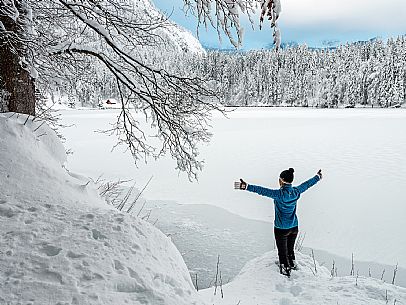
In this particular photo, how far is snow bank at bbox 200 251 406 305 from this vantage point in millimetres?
4512

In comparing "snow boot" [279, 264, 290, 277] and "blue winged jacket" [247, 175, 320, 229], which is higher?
"blue winged jacket" [247, 175, 320, 229]

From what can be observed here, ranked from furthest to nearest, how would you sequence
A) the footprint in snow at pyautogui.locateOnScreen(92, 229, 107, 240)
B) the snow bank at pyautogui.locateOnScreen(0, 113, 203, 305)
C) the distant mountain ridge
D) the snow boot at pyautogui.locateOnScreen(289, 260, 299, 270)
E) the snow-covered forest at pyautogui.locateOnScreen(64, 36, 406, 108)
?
1. the snow-covered forest at pyautogui.locateOnScreen(64, 36, 406, 108)
2. the snow boot at pyautogui.locateOnScreen(289, 260, 299, 270)
3. the distant mountain ridge
4. the footprint in snow at pyautogui.locateOnScreen(92, 229, 107, 240)
5. the snow bank at pyautogui.locateOnScreen(0, 113, 203, 305)

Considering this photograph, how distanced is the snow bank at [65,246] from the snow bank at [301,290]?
154 centimetres

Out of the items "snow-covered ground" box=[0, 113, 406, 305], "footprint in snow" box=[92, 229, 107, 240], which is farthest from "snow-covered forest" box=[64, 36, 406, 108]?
"footprint in snow" box=[92, 229, 107, 240]

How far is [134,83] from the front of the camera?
17.9ft

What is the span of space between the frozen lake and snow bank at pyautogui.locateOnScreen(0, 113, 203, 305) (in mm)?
6476

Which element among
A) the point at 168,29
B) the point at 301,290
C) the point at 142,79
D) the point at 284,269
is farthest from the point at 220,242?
the point at 168,29

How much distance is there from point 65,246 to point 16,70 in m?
2.71

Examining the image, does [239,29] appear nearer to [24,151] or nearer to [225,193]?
[24,151]

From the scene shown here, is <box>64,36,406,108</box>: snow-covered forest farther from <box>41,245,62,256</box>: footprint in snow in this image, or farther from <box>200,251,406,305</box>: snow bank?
<box>41,245,62,256</box>: footprint in snow

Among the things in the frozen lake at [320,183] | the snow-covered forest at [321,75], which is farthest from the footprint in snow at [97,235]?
the snow-covered forest at [321,75]

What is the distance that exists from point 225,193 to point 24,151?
33.4ft

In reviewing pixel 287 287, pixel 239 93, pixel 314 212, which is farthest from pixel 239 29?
pixel 239 93

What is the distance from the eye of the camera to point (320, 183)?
14625 millimetres
